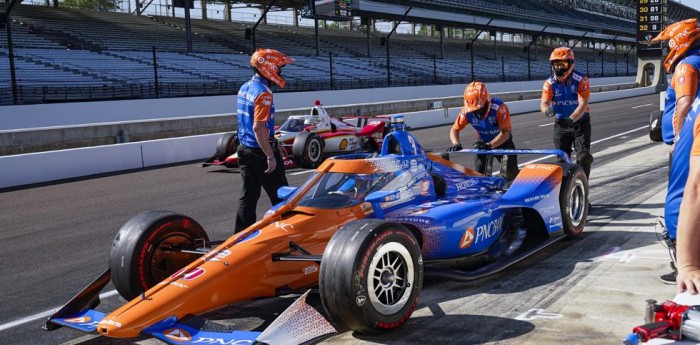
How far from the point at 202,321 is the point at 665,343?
8.64 feet

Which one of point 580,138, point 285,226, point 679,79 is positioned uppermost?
point 679,79

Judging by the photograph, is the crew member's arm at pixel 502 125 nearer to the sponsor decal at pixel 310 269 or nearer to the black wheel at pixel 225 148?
the sponsor decal at pixel 310 269

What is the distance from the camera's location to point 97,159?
604 inches

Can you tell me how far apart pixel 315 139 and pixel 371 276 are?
10568 mm

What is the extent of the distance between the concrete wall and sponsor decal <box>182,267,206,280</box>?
10.6 metres

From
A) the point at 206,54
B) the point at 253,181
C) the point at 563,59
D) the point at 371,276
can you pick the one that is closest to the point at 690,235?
the point at 371,276

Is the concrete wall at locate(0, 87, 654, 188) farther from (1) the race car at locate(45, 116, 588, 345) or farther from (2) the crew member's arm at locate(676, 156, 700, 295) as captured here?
(2) the crew member's arm at locate(676, 156, 700, 295)

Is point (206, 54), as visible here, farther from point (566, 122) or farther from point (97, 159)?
point (566, 122)

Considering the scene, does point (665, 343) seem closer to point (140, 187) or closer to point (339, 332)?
point (339, 332)

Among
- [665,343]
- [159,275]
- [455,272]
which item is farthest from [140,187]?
[665,343]

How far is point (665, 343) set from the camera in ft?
8.13

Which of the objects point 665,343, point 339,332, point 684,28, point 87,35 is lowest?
point 339,332

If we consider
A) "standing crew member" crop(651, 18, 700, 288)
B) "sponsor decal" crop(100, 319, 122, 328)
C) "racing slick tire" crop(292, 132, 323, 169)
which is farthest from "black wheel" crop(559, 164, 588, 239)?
"racing slick tire" crop(292, 132, 323, 169)

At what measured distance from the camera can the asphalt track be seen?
4.78m
